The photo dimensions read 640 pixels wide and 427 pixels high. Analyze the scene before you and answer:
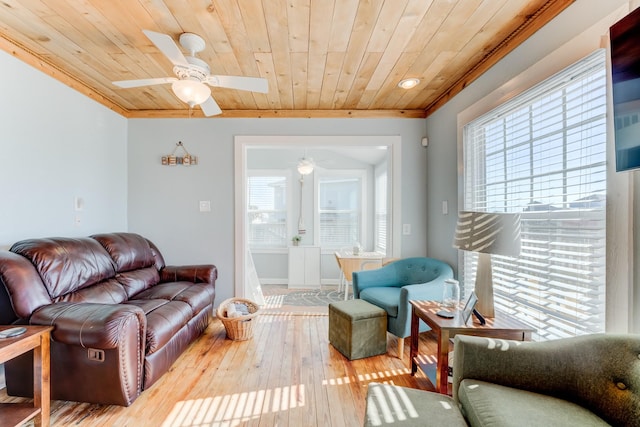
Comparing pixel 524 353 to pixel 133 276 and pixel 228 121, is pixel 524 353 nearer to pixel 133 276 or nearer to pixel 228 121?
pixel 133 276

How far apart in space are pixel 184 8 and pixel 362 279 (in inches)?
102

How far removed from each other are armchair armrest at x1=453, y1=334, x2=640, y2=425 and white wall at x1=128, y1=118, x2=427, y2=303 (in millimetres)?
2143

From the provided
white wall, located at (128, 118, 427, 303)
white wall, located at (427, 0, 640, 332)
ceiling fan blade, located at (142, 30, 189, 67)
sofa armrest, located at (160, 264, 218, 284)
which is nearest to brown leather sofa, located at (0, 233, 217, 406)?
sofa armrest, located at (160, 264, 218, 284)

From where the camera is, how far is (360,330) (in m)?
2.34

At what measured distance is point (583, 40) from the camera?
148 centimetres

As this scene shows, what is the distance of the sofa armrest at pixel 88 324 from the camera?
1.59m

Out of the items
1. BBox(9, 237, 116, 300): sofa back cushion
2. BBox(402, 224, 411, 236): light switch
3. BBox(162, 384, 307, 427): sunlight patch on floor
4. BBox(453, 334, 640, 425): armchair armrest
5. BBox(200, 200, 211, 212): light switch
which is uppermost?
BBox(200, 200, 211, 212): light switch

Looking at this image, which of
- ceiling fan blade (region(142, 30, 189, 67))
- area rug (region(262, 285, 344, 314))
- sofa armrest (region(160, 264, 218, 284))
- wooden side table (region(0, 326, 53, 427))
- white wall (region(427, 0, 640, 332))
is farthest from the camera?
area rug (region(262, 285, 344, 314))

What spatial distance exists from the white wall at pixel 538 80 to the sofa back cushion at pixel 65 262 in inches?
127

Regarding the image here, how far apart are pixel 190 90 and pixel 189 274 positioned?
1.94 m

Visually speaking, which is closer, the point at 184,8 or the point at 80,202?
the point at 184,8

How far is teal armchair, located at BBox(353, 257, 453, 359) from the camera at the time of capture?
2.31 metres

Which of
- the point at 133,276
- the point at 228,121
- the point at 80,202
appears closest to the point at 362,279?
the point at 133,276

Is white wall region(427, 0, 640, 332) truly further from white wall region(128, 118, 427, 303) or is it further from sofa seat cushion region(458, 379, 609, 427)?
sofa seat cushion region(458, 379, 609, 427)
